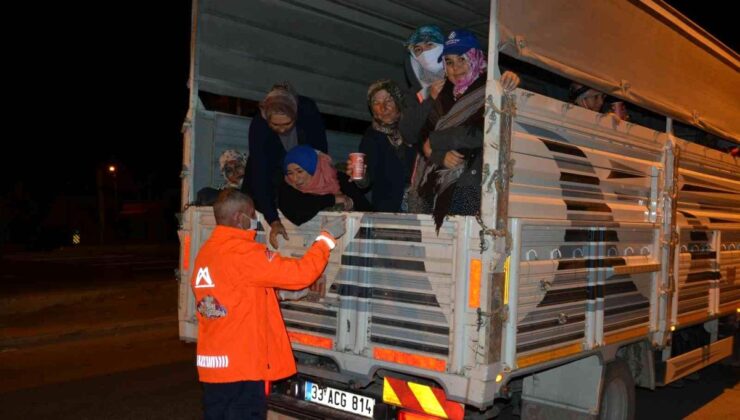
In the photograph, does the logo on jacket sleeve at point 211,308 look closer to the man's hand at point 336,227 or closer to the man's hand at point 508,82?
the man's hand at point 336,227

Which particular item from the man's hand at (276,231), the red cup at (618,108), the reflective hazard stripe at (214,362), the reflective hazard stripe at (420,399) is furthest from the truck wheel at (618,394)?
the reflective hazard stripe at (214,362)

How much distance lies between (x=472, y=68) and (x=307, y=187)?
119cm

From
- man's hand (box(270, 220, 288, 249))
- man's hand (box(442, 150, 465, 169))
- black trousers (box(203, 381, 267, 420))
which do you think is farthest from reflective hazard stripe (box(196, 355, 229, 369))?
man's hand (box(442, 150, 465, 169))

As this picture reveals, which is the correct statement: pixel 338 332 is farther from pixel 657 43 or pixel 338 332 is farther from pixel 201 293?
pixel 657 43

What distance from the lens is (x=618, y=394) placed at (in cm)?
422

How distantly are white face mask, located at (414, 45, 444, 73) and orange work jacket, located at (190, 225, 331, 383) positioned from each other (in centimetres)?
168

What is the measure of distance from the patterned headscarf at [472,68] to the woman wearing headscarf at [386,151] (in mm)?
856

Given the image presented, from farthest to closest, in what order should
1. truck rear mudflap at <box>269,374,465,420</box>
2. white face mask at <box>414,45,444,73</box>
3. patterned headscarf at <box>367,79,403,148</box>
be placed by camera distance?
1. patterned headscarf at <box>367,79,403,148</box>
2. white face mask at <box>414,45,444,73</box>
3. truck rear mudflap at <box>269,374,465,420</box>

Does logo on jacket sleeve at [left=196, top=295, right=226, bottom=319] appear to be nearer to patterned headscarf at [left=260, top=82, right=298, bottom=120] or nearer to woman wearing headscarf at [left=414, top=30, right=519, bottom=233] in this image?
woman wearing headscarf at [left=414, top=30, right=519, bottom=233]

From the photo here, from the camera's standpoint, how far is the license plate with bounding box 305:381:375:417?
11.8 ft

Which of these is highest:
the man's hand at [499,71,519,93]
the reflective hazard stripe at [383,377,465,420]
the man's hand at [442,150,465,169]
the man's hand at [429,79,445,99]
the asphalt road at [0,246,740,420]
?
the man's hand at [429,79,445,99]

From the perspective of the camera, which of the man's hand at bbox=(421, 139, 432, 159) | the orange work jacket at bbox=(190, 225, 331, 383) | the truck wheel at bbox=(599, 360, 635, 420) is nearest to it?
the orange work jacket at bbox=(190, 225, 331, 383)

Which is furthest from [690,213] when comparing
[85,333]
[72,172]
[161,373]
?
[72,172]

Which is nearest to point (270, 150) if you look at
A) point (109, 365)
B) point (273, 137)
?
point (273, 137)
